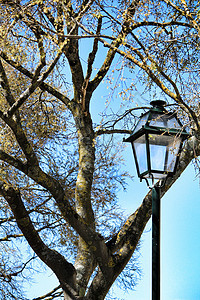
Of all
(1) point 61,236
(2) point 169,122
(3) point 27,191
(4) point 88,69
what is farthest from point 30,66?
(2) point 169,122

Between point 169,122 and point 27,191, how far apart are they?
559 centimetres

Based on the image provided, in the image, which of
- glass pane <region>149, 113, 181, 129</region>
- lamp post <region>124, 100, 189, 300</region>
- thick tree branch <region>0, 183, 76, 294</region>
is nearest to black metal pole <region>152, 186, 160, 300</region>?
lamp post <region>124, 100, 189, 300</region>

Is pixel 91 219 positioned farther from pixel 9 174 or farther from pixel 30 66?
pixel 30 66

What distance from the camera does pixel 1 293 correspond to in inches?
388

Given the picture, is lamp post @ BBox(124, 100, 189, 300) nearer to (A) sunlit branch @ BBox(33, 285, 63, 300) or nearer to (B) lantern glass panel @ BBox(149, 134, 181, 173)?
(B) lantern glass panel @ BBox(149, 134, 181, 173)

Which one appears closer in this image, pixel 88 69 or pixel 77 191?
pixel 77 191

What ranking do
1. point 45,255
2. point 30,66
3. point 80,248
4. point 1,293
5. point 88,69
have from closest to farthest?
point 45,255 < point 80,248 < point 88,69 < point 30,66 < point 1,293

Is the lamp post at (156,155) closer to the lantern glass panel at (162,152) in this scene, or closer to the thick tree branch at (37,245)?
the lantern glass panel at (162,152)

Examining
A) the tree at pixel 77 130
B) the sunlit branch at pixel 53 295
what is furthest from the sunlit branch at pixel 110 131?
the sunlit branch at pixel 53 295

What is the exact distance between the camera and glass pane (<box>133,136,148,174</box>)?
4.80 meters

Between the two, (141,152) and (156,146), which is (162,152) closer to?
(156,146)

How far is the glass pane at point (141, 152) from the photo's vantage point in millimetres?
4797

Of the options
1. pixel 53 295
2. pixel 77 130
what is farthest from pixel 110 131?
pixel 53 295

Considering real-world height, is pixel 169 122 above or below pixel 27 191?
below
